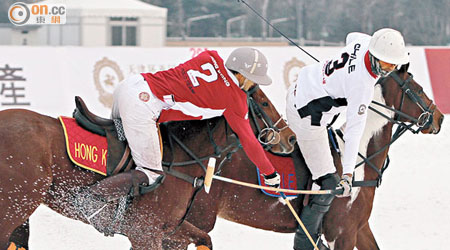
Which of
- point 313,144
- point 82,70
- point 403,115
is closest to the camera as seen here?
point 313,144

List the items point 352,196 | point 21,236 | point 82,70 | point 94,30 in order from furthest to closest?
point 94,30
point 82,70
point 352,196
point 21,236

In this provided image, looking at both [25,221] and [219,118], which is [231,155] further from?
[25,221]

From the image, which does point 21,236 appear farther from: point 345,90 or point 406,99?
point 406,99

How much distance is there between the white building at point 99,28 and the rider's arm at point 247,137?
16.1 metres

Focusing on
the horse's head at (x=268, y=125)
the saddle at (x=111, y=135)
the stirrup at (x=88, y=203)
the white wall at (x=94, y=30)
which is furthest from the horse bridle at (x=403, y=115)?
the white wall at (x=94, y=30)

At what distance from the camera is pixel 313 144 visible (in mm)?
5004

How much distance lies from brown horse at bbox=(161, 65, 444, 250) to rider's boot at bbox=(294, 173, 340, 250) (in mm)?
92

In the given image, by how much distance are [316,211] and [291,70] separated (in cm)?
781

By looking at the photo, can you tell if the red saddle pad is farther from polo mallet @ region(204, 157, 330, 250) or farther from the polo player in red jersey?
polo mallet @ region(204, 157, 330, 250)

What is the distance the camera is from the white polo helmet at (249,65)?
179 inches

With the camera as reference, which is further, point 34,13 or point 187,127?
point 34,13

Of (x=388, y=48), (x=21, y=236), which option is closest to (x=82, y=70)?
(x=21, y=236)

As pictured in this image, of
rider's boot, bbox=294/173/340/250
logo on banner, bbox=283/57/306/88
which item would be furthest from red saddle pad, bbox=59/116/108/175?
logo on banner, bbox=283/57/306/88

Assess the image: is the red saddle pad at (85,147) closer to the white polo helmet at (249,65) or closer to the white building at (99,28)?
the white polo helmet at (249,65)
